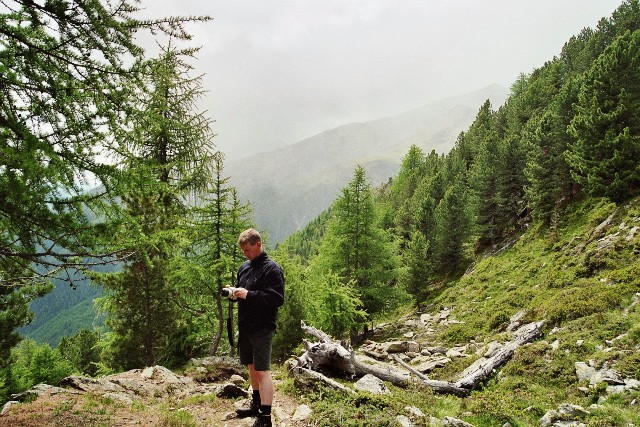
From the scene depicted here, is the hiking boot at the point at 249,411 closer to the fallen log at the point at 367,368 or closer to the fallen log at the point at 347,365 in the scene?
the fallen log at the point at 367,368

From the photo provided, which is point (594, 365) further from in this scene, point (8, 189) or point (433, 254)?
point (433, 254)

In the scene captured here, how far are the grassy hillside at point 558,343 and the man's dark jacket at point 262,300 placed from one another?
2.16 metres

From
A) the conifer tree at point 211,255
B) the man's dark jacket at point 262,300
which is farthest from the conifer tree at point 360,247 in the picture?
the man's dark jacket at point 262,300

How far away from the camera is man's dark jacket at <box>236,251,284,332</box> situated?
500cm

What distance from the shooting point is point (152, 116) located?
508 centimetres

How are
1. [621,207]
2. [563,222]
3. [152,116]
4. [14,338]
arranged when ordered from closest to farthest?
1. [152,116]
2. [14,338]
3. [621,207]
4. [563,222]

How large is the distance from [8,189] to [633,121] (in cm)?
2893

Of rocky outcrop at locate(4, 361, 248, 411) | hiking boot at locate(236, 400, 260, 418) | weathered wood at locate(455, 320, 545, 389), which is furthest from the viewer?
weathered wood at locate(455, 320, 545, 389)

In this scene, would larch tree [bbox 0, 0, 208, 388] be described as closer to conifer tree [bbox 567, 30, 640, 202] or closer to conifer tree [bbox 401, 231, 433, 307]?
conifer tree [bbox 567, 30, 640, 202]

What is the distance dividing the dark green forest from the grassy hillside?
4.30 meters

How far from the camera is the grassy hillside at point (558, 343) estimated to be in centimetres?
638

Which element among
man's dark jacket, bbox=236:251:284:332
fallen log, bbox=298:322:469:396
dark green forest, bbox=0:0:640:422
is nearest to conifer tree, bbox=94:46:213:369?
dark green forest, bbox=0:0:640:422

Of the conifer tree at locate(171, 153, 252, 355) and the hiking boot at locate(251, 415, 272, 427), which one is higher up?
the conifer tree at locate(171, 153, 252, 355)

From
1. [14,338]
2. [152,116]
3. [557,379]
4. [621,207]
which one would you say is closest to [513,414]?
[557,379]
